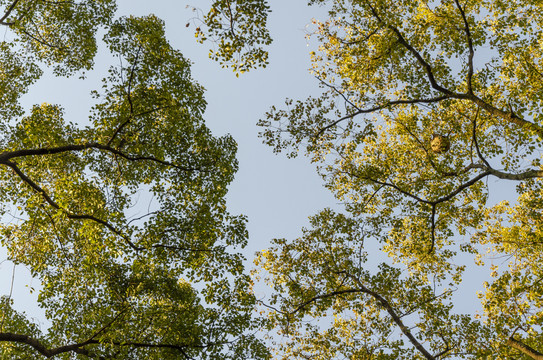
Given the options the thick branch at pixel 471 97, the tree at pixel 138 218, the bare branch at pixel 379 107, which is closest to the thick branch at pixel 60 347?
the tree at pixel 138 218

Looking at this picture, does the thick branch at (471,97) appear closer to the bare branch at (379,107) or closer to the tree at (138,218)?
the bare branch at (379,107)

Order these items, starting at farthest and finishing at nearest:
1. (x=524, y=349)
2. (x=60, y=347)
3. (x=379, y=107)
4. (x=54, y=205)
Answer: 1. (x=379, y=107)
2. (x=524, y=349)
3. (x=54, y=205)
4. (x=60, y=347)

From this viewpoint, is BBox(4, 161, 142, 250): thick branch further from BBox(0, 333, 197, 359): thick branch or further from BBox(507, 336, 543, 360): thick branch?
BBox(507, 336, 543, 360): thick branch

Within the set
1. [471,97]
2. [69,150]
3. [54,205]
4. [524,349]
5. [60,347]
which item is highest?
[471,97]

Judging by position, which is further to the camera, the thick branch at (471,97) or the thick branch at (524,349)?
the thick branch at (524,349)

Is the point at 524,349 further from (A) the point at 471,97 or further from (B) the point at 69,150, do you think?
(B) the point at 69,150

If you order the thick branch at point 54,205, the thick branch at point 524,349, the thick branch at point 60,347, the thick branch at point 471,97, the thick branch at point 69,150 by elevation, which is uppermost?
the thick branch at point 471,97

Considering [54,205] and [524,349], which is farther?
[524,349]

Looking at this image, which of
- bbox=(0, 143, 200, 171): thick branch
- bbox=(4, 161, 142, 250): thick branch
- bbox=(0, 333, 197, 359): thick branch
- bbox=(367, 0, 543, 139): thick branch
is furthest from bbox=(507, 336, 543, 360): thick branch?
bbox=(4, 161, 142, 250): thick branch

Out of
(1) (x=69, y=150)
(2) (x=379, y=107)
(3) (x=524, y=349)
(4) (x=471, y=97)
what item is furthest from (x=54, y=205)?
(3) (x=524, y=349)

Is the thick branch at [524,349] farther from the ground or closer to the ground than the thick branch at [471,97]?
closer to the ground

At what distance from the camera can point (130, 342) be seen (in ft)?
34.9

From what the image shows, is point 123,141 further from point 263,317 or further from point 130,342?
point 263,317

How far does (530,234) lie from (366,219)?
797cm
